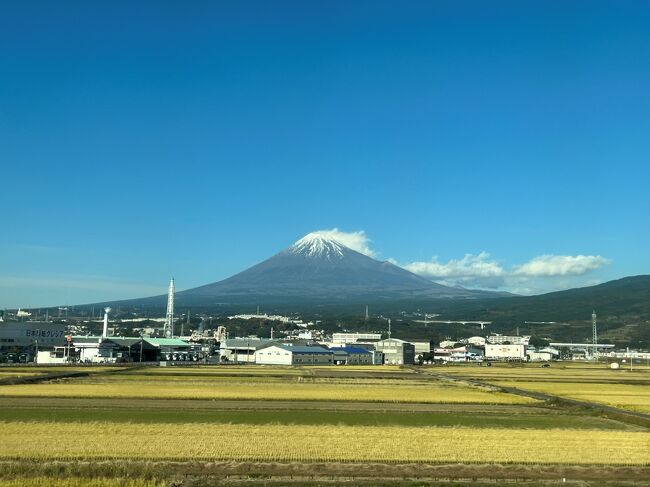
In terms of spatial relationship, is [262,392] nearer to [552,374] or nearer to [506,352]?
[552,374]

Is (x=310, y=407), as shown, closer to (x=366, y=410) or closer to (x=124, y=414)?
(x=366, y=410)

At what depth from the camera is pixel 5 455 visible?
14914mm

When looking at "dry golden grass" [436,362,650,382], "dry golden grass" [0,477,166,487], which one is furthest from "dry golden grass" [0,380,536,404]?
"dry golden grass" [436,362,650,382]

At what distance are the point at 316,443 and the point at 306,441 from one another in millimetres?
393

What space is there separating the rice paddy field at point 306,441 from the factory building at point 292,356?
47.5 m

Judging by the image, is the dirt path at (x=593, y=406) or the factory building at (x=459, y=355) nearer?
the dirt path at (x=593, y=406)

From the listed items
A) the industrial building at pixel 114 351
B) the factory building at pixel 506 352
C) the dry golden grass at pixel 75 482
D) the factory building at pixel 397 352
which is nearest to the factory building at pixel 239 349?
the industrial building at pixel 114 351

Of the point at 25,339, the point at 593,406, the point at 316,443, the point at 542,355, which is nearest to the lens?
the point at 316,443

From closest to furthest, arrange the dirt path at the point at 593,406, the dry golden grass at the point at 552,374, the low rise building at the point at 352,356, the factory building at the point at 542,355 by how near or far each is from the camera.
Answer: the dirt path at the point at 593,406 → the dry golden grass at the point at 552,374 → the low rise building at the point at 352,356 → the factory building at the point at 542,355

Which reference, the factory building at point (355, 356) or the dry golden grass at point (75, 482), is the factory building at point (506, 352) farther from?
the dry golden grass at point (75, 482)

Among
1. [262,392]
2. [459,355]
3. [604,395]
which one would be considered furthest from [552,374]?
[459,355]

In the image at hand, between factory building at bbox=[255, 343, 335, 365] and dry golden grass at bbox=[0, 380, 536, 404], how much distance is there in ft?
125

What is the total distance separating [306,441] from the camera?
17.5 metres

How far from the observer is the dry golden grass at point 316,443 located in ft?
50.9
